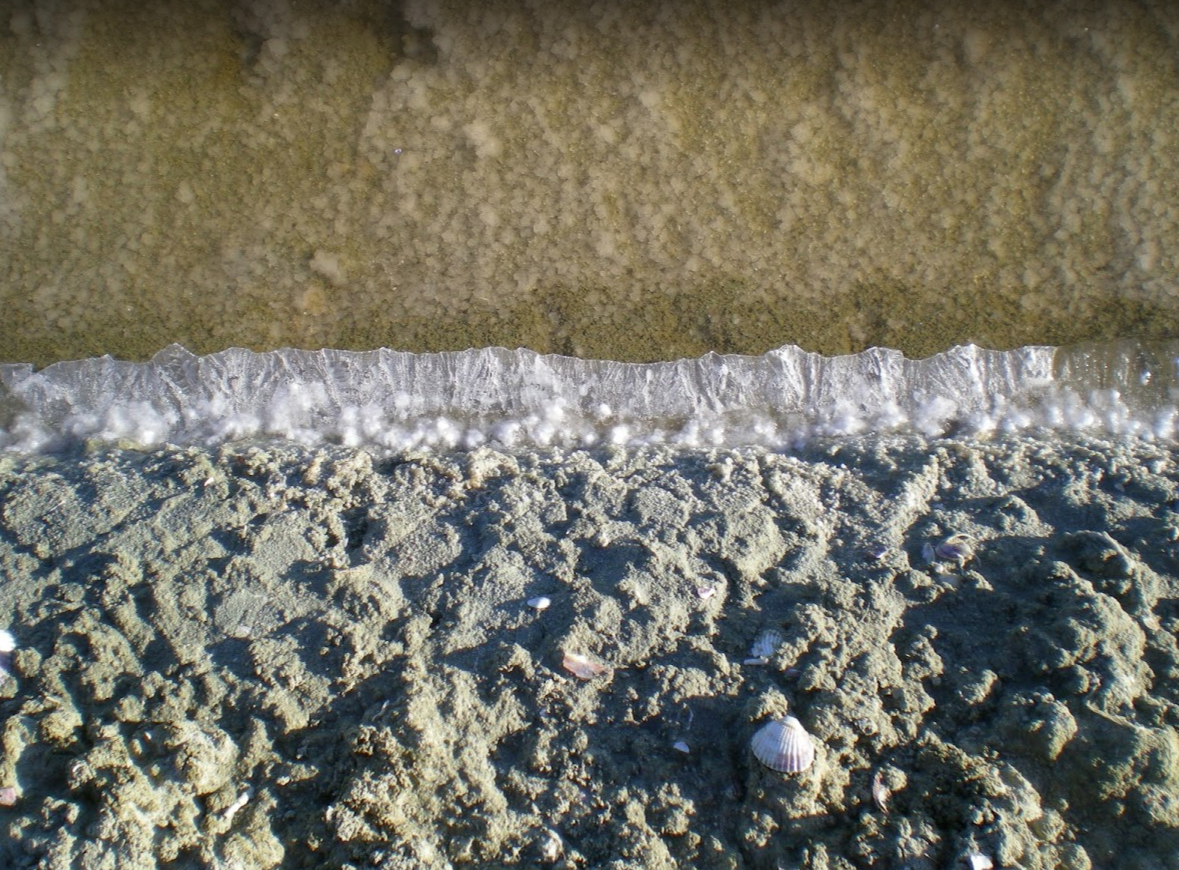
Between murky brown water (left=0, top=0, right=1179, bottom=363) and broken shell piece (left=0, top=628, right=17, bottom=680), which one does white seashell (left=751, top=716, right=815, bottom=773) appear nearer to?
murky brown water (left=0, top=0, right=1179, bottom=363)

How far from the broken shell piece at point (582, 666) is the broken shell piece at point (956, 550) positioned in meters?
0.49

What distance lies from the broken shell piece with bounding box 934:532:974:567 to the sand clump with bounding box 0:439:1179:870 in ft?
0.05

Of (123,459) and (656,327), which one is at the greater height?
(656,327)

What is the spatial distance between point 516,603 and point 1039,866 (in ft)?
2.15

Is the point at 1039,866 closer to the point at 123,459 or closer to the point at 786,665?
the point at 786,665

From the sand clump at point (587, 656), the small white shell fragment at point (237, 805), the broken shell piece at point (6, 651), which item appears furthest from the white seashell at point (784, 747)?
the broken shell piece at point (6, 651)

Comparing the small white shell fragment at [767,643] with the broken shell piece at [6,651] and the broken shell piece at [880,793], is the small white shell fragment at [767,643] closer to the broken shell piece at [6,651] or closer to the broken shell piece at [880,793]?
the broken shell piece at [880,793]

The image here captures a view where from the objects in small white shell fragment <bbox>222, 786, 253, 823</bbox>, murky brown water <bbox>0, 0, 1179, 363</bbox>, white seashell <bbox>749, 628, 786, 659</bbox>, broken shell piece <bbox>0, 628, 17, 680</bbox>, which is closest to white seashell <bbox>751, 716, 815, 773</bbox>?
white seashell <bbox>749, 628, 786, 659</bbox>

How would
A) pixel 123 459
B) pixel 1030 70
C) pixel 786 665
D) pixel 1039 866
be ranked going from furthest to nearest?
pixel 1030 70
pixel 123 459
pixel 786 665
pixel 1039 866

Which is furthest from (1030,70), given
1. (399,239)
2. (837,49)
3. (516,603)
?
(516,603)

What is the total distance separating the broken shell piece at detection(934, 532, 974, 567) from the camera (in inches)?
51.3

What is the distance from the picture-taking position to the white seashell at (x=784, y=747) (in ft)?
3.43

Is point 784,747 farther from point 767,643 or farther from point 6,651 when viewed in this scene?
point 6,651

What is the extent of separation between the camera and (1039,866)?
39.6 inches
